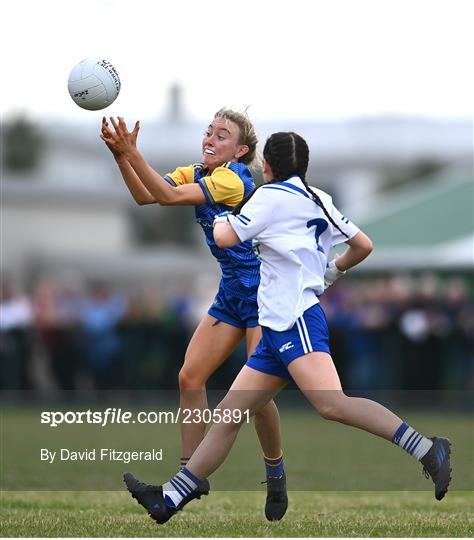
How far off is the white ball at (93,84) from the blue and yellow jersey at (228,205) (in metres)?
0.57

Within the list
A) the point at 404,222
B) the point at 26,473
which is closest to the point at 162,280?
the point at 404,222

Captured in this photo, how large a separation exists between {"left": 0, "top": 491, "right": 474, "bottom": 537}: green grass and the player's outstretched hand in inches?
79.4

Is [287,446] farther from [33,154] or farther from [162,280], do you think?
[33,154]

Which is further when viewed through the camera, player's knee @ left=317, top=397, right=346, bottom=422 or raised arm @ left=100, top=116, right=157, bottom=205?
raised arm @ left=100, top=116, right=157, bottom=205

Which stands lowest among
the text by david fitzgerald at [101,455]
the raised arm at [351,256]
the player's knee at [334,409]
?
the text by david fitzgerald at [101,455]

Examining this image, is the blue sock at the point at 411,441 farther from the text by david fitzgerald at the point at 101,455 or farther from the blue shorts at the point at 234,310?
the text by david fitzgerald at the point at 101,455

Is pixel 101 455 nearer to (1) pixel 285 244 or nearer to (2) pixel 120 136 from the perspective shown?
(2) pixel 120 136

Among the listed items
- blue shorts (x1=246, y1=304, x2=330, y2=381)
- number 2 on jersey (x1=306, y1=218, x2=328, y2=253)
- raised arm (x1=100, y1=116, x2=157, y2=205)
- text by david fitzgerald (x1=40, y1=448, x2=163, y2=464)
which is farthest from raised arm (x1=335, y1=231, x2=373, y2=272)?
text by david fitzgerald (x1=40, y1=448, x2=163, y2=464)

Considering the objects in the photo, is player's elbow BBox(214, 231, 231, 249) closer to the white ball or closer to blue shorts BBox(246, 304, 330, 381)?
blue shorts BBox(246, 304, 330, 381)

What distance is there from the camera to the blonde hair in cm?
755

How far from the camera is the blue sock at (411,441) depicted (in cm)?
662

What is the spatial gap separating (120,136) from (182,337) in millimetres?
13351

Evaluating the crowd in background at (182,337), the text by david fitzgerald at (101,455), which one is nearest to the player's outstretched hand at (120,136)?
the text by david fitzgerald at (101,455)

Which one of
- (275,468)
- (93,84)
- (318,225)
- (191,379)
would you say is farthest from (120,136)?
(275,468)
